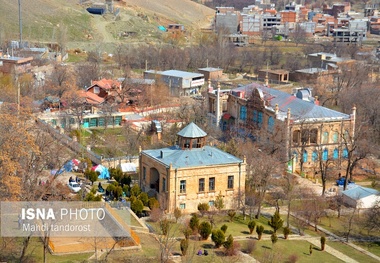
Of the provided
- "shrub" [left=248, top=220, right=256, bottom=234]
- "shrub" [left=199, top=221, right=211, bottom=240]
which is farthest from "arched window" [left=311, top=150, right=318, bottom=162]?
"shrub" [left=199, top=221, right=211, bottom=240]

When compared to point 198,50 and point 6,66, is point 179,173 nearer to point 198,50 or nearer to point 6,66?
point 6,66

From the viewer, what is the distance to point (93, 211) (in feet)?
96.0

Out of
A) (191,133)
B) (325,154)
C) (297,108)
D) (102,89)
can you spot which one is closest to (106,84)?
(102,89)

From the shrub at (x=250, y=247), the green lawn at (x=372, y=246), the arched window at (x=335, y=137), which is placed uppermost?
the arched window at (x=335, y=137)

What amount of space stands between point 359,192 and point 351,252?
23.7 ft

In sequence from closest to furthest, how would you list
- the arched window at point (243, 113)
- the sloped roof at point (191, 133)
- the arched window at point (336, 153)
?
1. the sloped roof at point (191, 133)
2. the arched window at point (336, 153)
3. the arched window at point (243, 113)

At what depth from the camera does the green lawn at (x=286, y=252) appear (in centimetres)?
2841

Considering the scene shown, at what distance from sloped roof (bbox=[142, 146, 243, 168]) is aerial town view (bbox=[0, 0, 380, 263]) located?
105mm

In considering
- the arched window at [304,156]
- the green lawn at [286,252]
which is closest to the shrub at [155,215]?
the green lawn at [286,252]

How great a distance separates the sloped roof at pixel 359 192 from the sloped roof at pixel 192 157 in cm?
664

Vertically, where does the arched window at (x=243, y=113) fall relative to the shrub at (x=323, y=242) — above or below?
above

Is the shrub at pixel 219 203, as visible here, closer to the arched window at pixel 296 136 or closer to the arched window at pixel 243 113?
the arched window at pixel 296 136

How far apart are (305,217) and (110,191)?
33.9 ft

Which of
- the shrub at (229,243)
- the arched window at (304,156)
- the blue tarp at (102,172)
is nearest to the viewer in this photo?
the shrub at (229,243)
